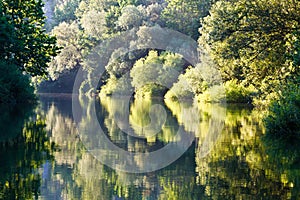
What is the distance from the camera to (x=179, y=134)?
1503 centimetres

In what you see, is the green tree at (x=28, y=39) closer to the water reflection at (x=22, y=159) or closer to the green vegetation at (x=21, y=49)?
the green vegetation at (x=21, y=49)

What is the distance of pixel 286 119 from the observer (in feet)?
47.4

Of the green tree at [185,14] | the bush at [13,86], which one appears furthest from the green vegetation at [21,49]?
the green tree at [185,14]

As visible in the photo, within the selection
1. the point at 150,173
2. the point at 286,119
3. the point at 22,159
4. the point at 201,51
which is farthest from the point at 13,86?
the point at 150,173

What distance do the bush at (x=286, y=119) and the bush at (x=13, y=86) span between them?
18.4 meters

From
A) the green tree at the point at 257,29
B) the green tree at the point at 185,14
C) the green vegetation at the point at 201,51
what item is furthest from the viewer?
the green tree at the point at 185,14

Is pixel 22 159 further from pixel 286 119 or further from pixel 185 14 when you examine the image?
pixel 185 14

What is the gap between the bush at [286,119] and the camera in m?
14.0

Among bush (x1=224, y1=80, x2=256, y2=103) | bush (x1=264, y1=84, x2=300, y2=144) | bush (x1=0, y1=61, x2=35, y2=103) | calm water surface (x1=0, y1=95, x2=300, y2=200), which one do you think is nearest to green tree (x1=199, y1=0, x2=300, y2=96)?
bush (x1=264, y1=84, x2=300, y2=144)

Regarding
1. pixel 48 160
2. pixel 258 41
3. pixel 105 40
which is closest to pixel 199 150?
pixel 48 160

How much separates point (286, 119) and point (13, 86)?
864 inches

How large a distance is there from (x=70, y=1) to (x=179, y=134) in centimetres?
8142

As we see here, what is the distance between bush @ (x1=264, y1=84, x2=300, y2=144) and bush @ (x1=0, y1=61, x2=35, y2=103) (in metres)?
18.4

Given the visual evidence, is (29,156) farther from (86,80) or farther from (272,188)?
(86,80)
